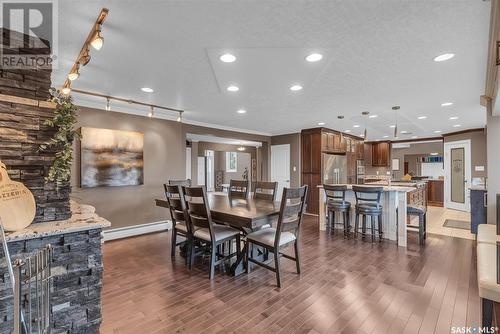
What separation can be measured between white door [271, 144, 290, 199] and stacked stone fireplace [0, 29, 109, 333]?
5.87 metres

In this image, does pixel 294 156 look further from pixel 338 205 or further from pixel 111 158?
pixel 111 158

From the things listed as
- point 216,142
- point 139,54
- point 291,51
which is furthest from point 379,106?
point 216,142

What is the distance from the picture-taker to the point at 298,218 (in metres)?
2.83

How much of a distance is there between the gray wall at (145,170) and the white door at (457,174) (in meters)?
7.61

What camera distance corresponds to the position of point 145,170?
465cm

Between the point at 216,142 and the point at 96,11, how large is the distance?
790cm

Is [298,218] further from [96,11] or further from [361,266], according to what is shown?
[96,11]

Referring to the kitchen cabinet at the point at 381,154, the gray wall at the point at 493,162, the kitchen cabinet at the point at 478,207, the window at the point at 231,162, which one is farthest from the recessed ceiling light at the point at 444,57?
the window at the point at 231,162

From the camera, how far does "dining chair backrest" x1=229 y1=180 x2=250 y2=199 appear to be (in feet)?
13.4

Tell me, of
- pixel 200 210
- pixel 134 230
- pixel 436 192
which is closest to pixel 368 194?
pixel 200 210

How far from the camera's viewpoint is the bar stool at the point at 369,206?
155 inches

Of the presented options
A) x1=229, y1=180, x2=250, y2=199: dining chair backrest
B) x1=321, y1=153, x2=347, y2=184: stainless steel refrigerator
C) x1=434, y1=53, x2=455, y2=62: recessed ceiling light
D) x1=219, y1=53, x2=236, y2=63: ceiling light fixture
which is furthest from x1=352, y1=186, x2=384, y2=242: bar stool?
x1=219, y1=53, x2=236, y2=63: ceiling light fixture

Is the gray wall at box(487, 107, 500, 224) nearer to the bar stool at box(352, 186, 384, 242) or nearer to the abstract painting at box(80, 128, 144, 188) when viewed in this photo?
the bar stool at box(352, 186, 384, 242)

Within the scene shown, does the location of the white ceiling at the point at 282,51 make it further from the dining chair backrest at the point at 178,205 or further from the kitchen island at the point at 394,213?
the kitchen island at the point at 394,213
